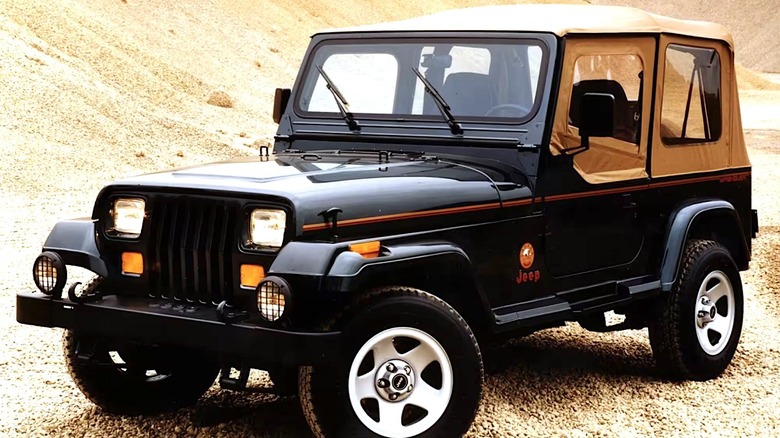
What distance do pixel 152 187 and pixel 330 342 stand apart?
1.14 metres

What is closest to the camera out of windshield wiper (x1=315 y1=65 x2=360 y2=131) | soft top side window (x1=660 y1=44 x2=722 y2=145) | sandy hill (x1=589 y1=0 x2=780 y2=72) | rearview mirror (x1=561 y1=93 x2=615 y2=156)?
rearview mirror (x1=561 y1=93 x2=615 y2=156)

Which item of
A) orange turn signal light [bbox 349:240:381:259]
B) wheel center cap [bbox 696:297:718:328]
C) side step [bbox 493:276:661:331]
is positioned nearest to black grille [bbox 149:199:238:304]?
orange turn signal light [bbox 349:240:381:259]

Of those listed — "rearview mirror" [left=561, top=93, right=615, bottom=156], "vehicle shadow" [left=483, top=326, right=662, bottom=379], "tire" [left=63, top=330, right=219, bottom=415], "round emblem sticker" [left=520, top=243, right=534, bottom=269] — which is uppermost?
"rearview mirror" [left=561, top=93, right=615, bottom=156]

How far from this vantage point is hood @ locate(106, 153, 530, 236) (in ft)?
16.0

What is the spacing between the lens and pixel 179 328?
15.8 ft

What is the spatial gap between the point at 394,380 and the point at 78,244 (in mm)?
1562

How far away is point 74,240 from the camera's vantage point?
5.35 meters

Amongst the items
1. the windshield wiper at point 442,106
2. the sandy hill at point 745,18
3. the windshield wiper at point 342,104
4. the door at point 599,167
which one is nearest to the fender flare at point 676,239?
the door at point 599,167

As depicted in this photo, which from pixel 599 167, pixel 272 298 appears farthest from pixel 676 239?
pixel 272 298

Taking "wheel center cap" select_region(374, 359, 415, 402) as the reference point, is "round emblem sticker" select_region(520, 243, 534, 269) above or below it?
above

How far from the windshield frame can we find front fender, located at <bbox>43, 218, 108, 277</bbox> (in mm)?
1574

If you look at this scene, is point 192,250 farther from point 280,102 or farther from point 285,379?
point 280,102

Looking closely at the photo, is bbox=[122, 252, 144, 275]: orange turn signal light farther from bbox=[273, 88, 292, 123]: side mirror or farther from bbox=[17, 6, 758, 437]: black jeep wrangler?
bbox=[273, 88, 292, 123]: side mirror

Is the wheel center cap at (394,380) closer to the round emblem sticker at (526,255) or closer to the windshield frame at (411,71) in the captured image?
the round emblem sticker at (526,255)
